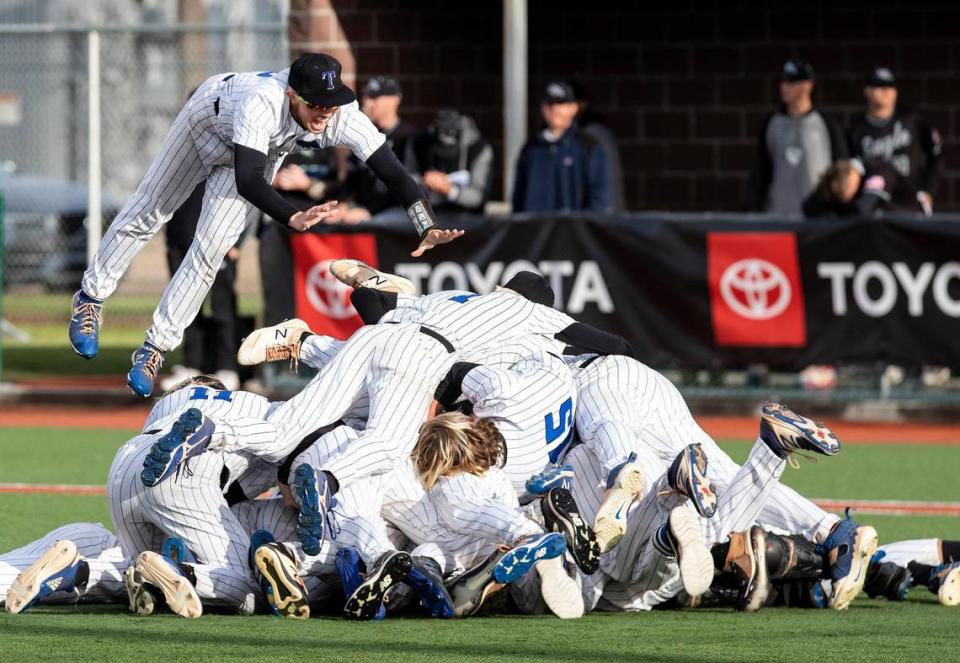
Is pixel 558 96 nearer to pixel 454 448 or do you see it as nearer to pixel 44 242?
pixel 454 448

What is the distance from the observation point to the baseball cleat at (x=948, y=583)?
6.45 m

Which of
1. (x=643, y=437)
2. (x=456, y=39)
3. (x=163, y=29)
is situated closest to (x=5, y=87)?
(x=163, y=29)

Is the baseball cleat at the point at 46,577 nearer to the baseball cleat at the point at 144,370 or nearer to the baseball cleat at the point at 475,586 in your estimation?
the baseball cleat at the point at 475,586

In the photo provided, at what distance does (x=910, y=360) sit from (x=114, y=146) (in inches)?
552

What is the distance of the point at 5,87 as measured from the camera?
22344 millimetres

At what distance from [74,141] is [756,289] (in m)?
12.5

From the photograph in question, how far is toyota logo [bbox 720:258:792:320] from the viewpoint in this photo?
12.6m

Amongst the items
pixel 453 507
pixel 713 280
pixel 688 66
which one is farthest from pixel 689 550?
pixel 688 66

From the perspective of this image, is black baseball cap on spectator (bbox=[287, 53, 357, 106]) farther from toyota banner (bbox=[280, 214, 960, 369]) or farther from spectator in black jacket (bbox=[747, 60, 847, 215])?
spectator in black jacket (bbox=[747, 60, 847, 215])

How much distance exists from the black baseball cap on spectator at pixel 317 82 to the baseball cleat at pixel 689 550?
2582 millimetres

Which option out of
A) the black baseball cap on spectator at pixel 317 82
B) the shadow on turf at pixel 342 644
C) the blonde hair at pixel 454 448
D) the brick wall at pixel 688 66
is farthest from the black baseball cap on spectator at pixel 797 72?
the shadow on turf at pixel 342 644

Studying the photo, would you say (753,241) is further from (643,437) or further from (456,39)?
(643,437)

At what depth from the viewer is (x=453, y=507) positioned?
6.10m

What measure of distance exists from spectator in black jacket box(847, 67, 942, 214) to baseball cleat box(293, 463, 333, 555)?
864cm
